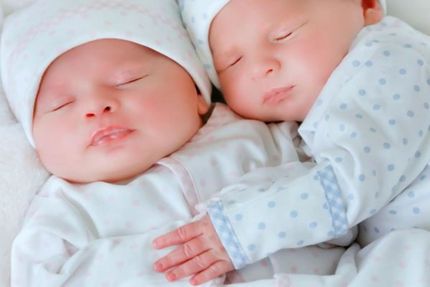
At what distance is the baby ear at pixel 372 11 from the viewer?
4.74 ft

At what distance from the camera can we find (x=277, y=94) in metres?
1.37

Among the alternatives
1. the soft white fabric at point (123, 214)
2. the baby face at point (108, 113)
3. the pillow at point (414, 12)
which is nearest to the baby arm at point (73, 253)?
the soft white fabric at point (123, 214)

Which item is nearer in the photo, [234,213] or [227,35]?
[234,213]

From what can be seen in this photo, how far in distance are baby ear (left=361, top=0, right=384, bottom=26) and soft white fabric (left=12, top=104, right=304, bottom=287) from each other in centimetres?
30

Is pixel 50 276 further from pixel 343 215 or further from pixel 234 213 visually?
pixel 343 215

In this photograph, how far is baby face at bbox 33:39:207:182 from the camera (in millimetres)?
1291

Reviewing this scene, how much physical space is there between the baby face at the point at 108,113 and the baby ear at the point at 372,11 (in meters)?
0.39

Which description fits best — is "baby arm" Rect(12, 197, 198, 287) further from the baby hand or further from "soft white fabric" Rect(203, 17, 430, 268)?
"soft white fabric" Rect(203, 17, 430, 268)

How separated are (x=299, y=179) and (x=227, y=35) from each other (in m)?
0.39

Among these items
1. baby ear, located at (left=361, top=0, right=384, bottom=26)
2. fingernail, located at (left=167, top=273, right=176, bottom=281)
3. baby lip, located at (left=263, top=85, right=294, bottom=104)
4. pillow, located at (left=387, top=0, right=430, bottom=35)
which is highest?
baby ear, located at (left=361, top=0, right=384, bottom=26)

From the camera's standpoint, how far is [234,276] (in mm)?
1188

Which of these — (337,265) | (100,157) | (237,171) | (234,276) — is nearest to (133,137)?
(100,157)

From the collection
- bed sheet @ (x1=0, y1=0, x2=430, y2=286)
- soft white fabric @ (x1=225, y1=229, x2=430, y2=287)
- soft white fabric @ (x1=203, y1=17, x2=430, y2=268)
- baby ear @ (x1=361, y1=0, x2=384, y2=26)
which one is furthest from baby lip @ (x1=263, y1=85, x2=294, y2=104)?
bed sheet @ (x1=0, y1=0, x2=430, y2=286)

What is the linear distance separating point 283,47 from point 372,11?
0.24 m
